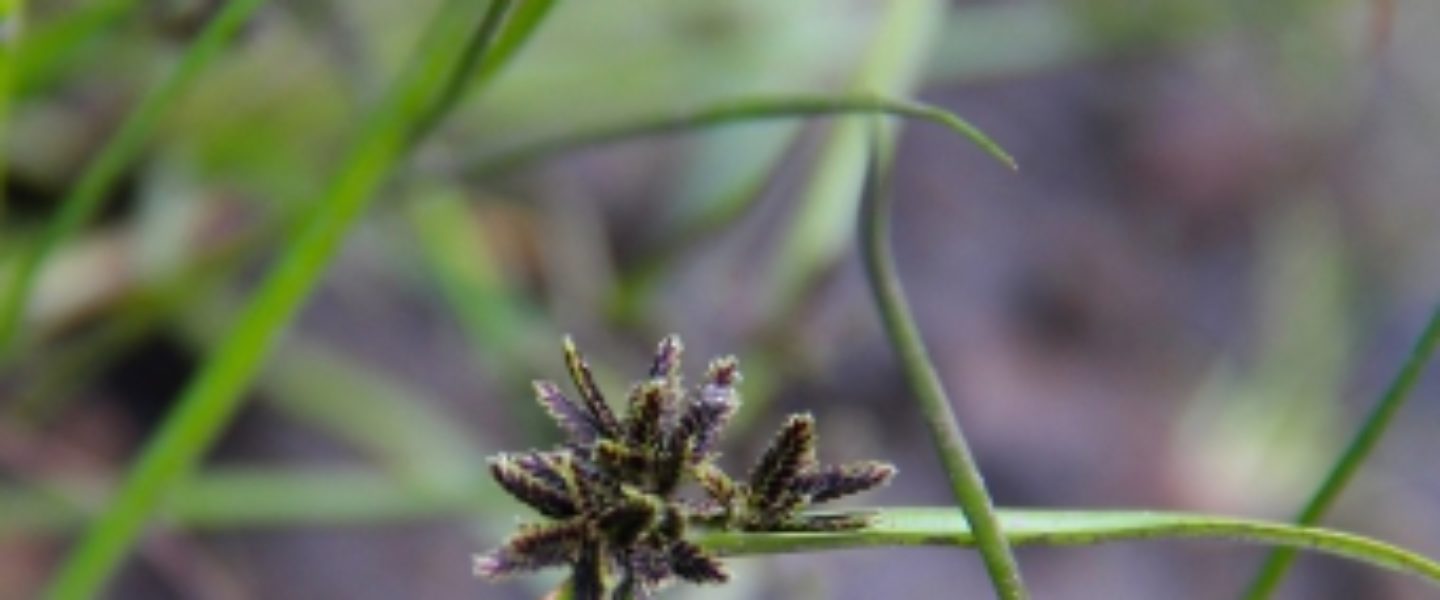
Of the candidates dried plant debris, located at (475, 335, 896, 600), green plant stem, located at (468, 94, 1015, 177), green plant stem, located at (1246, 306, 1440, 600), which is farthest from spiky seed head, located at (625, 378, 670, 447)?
green plant stem, located at (1246, 306, 1440, 600)

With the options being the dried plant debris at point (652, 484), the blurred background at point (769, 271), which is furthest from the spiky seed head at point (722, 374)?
the blurred background at point (769, 271)

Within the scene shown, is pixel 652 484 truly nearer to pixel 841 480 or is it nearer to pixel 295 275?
pixel 841 480

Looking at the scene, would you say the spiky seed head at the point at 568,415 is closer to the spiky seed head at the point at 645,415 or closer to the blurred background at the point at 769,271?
the spiky seed head at the point at 645,415

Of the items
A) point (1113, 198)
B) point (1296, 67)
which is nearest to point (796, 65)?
point (1113, 198)

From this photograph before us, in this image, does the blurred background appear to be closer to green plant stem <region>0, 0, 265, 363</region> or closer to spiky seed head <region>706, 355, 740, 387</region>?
green plant stem <region>0, 0, 265, 363</region>

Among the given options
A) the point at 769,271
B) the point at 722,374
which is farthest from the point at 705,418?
the point at 769,271

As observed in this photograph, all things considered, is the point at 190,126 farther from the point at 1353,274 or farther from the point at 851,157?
the point at 1353,274
